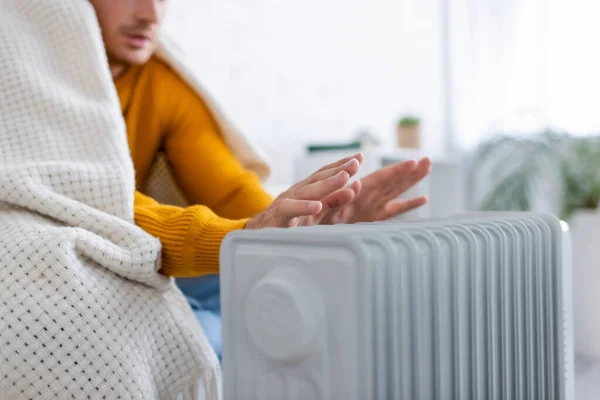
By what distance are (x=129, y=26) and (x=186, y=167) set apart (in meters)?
0.27

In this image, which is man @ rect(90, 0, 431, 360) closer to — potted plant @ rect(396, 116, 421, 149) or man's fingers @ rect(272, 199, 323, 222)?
man's fingers @ rect(272, 199, 323, 222)

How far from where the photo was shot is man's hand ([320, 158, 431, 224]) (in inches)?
39.7

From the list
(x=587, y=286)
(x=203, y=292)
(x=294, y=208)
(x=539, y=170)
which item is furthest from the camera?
(x=539, y=170)

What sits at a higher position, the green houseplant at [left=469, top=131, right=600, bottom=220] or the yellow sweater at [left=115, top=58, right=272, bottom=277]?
the yellow sweater at [left=115, top=58, right=272, bottom=277]

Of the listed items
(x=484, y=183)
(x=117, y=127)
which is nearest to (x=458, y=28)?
(x=484, y=183)

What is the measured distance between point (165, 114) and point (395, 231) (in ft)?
2.36

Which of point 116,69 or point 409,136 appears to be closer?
point 116,69

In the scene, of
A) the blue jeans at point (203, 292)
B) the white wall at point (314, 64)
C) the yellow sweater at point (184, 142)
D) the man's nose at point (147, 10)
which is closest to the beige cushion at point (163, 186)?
the yellow sweater at point (184, 142)

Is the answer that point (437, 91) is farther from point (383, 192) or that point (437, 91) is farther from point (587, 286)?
point (383, 192)

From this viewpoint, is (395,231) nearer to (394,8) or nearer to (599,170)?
(599,170)

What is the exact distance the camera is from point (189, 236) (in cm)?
91

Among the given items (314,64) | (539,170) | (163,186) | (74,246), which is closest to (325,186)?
(74,246)

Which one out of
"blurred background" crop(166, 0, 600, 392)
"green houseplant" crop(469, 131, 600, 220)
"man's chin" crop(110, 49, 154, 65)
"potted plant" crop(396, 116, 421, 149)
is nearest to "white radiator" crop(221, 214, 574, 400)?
"man's chin" crop(110, 49, 154, 65)

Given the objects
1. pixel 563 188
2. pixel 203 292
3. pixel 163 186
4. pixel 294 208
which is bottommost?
pixel 563 188
